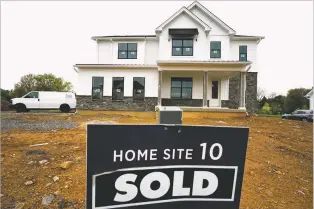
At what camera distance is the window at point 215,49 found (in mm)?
17906

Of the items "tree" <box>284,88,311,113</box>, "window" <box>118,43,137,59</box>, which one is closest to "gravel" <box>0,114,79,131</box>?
"window" <box>118,43,137,59</box>

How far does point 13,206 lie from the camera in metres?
3.02

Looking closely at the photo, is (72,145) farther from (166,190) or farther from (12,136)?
(166,190)

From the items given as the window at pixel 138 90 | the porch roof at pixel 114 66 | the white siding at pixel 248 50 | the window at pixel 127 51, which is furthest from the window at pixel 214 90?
the window at pixel 127 51

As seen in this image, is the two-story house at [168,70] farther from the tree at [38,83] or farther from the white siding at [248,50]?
the tree at [38,83]

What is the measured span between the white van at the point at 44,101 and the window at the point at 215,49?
46.1 ft

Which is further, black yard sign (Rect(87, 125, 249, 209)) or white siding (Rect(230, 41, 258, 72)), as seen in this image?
white siding (Rect(230, 41, 258, 72))

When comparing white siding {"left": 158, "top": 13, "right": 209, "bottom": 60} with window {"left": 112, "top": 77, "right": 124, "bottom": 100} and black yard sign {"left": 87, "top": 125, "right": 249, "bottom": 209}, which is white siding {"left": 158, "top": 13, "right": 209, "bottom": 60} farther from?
black yard sign {"left": 87, "top": 125, "right": 249, "bottom": 209}

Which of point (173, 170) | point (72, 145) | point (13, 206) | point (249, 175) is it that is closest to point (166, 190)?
point (173, 170)

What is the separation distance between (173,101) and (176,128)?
52.8 ft

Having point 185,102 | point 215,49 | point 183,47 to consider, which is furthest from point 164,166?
point 215,49

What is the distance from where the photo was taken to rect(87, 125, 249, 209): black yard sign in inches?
42.1

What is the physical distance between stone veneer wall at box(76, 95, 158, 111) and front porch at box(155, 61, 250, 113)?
111 centimetres

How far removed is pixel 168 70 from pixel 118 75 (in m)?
4.35
